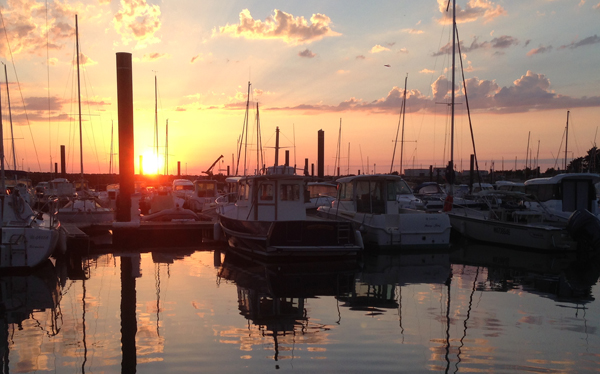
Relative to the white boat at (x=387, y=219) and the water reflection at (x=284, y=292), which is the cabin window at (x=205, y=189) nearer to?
the white boat at (x=387, y=219)

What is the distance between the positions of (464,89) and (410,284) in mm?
19054

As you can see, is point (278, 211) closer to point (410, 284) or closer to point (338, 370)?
point (410, 284)

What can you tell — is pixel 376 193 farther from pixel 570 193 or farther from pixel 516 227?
pixel 570 193

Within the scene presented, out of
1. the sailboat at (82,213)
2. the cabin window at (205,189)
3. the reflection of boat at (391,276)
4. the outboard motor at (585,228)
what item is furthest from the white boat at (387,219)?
the cabin window at (205,189)

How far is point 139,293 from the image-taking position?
481 inches

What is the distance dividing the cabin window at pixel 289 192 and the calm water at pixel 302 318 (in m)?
A: 2.80

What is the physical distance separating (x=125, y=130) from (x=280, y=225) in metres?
7.77

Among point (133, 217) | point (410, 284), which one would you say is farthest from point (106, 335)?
point (133, 217)

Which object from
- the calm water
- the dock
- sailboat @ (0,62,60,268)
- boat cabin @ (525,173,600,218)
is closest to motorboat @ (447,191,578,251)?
boat cabin @ (525,173,600,218)

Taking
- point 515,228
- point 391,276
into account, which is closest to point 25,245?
point 391,276

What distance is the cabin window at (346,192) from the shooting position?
70.1 feet

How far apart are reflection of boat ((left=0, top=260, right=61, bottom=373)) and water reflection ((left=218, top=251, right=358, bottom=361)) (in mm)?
3552

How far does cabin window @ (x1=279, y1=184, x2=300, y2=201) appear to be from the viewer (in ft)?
59.7

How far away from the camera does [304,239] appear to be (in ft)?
51.9
